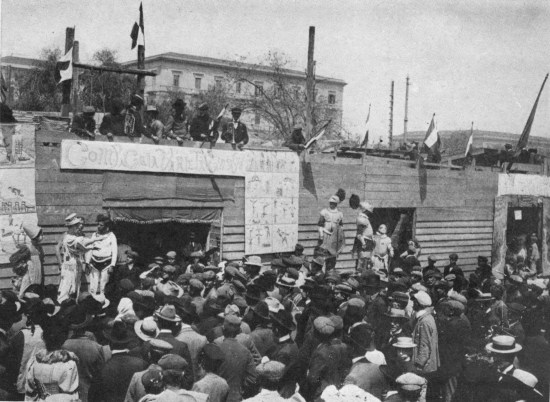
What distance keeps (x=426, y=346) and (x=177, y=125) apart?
780 cm

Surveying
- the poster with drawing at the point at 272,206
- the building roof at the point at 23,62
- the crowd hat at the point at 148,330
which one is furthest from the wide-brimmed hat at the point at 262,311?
the building roof at the point at 23,62

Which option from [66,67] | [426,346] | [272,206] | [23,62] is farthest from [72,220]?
[23,62]

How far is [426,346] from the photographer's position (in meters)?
7.35

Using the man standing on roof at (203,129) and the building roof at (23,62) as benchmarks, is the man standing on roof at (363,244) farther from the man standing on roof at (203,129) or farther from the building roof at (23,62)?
the building roof at (23,62)

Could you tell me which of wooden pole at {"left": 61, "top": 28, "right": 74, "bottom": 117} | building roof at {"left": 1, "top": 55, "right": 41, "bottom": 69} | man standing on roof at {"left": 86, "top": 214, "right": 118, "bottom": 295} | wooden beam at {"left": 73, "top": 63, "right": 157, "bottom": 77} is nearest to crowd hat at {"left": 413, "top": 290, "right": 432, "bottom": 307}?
man standing on roof at {"left": 86, "top": 214, "right": 118, "bottom": 295}

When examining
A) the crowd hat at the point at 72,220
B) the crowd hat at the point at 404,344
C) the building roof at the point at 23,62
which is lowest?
the crowd hat at the point at 404,344

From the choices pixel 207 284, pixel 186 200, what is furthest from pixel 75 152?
pixel 207 284

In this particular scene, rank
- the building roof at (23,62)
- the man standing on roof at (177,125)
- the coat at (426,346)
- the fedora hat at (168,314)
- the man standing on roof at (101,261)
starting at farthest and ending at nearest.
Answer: the building roof at (23,62) → the man standing on roof at (177,125) → the man standing on roof at (101,261) → the coat at (426,346) → the fedora hat at (168,314)

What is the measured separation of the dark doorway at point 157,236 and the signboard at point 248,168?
3.74 feet

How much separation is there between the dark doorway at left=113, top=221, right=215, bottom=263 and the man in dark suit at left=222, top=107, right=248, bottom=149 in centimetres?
201

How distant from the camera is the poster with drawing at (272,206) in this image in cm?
1418

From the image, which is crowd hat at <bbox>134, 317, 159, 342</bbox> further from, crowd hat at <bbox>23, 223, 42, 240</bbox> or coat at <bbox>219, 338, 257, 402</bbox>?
crowd hat at <bbox>23, 223, 42, 240</bbox>

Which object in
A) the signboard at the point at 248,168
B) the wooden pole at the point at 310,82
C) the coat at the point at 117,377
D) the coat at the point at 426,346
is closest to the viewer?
the coat at the point at 117,377

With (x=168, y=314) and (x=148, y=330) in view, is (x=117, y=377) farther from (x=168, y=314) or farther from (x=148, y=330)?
(x=168, y=314)
